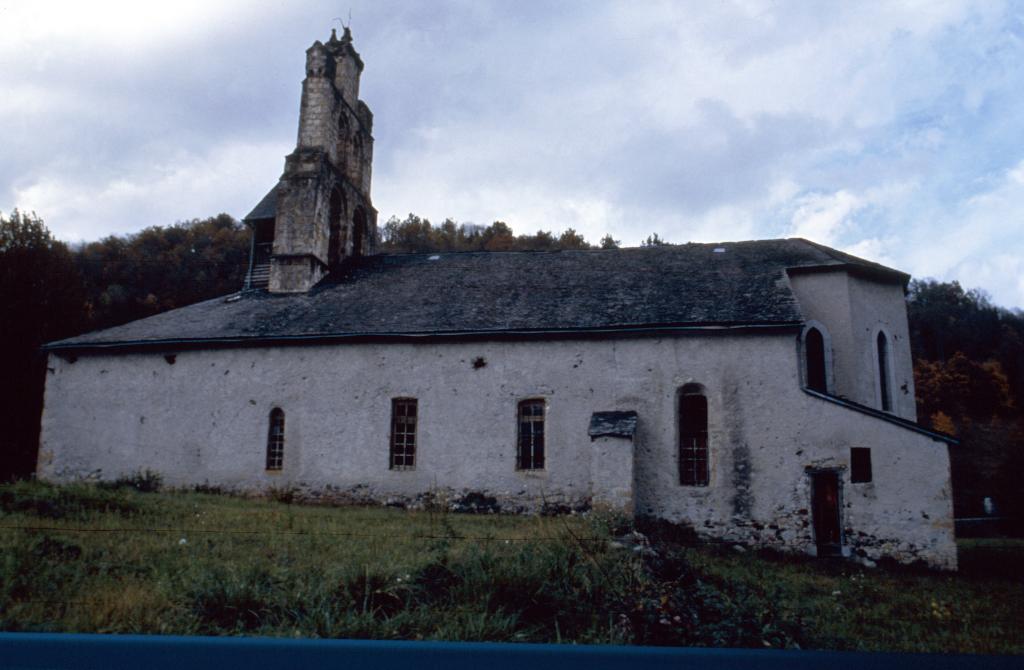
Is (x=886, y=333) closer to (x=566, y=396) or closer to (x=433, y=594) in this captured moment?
(x=566, y=396)

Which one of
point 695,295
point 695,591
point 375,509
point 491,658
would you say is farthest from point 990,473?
point 375,509

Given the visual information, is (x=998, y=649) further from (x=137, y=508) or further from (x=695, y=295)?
(x=695, y=295)

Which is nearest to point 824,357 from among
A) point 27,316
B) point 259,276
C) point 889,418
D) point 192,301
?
point 889,418

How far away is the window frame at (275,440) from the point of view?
694 inches

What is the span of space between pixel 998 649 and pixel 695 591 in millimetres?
4586

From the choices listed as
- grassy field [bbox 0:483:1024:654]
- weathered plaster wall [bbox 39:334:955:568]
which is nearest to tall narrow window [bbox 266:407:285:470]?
weathered plaster wall [bbox 39:334:955:568]

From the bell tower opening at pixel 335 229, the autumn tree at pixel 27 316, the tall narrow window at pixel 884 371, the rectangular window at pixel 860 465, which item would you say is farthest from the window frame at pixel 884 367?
the autumn tree at pixel 27 316

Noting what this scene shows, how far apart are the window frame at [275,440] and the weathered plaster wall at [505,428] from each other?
181mm

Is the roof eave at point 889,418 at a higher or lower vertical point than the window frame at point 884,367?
lower

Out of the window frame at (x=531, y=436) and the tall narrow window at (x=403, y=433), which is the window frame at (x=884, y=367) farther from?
the tall narrow window at (x=403, y=433)

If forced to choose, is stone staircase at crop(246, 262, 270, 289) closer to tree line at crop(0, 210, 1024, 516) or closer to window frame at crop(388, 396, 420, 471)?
tree line at crop(0, 210, 1024, 516)

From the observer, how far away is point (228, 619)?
228 inches

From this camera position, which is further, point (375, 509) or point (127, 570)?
point (375, 509)

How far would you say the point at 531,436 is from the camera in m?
16.6
